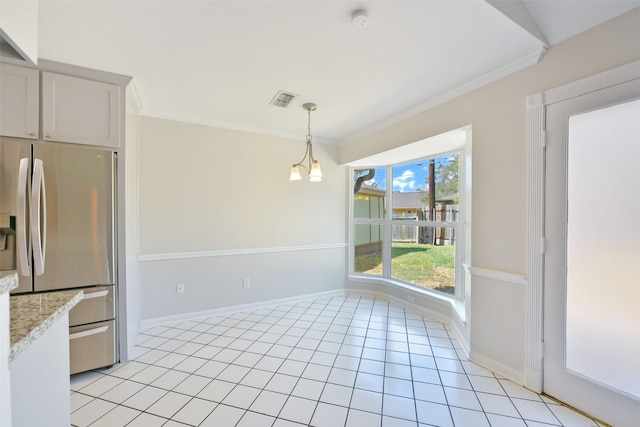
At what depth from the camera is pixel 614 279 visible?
1.69 meters

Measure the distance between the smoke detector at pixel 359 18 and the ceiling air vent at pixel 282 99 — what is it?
1.12 metres

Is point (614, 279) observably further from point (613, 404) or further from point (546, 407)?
point (546, 407)

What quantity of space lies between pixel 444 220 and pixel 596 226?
1795 millimetres

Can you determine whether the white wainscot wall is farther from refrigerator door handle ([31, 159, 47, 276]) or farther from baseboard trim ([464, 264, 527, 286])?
baseboard trim ([464, 264, 527, 286])

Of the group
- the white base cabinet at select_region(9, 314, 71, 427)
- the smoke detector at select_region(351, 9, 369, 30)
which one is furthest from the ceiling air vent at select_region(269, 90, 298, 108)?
the white base cabinet at select_region(9, 314, 71, 427)

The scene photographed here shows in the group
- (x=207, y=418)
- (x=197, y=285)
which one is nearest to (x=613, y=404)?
(x=207, y=418)

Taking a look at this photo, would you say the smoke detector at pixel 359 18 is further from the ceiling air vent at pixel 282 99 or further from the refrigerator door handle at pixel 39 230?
the refrigerator door handle at pixel 39 230

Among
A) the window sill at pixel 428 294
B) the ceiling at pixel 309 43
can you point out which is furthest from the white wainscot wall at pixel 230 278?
the ceiling at pixel 309 43

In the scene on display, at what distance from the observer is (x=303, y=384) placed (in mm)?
2094

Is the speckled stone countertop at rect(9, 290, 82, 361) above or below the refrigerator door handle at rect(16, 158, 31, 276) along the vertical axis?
below

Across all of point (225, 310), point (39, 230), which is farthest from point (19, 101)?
point (225, 310)

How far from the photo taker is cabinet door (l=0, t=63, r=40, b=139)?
1.95 metres

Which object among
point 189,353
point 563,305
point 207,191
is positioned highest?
point 207,191

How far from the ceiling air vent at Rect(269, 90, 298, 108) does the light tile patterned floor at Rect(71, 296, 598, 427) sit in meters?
2.49
